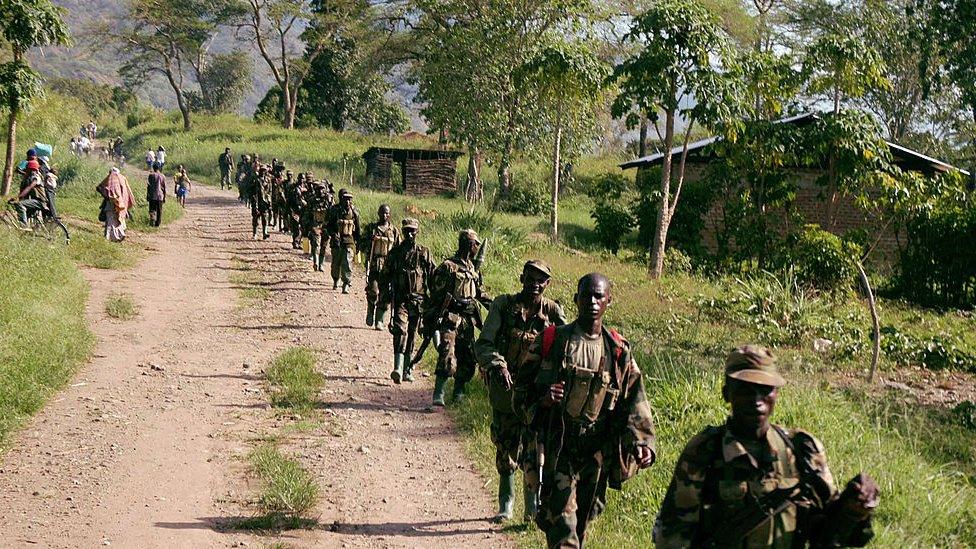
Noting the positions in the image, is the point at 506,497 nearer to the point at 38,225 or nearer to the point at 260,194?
the point at 38,225

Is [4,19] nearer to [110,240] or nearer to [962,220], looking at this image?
[110,240]

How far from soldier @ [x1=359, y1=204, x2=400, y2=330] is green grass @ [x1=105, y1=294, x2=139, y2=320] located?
323 centimetres

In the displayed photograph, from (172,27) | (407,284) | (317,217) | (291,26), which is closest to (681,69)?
(317,217)

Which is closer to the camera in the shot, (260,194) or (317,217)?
(317,217)

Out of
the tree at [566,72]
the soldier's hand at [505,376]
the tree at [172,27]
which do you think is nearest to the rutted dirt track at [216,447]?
the soldier's hand at [505,376]

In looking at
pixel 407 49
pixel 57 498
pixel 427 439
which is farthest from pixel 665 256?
pixel 407 49

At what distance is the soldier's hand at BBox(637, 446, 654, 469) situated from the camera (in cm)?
474

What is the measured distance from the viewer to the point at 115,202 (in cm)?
1800

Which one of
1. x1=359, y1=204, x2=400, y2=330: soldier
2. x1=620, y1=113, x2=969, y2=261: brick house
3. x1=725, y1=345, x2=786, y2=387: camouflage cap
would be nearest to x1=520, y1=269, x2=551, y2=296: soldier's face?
x1=725, y1=345, x2=786, y2=387: camouflage cap

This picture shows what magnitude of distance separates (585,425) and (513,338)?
1.54 metres

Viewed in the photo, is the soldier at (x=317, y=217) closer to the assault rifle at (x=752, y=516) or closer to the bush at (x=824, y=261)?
the bush at (x=824, y=261)

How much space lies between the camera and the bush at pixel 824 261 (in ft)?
46.6

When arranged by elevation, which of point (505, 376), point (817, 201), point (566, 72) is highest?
point (566, 72)

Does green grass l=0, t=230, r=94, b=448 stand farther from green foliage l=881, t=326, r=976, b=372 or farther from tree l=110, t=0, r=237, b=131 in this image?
tree l=110, t=0, r=237, b=131
